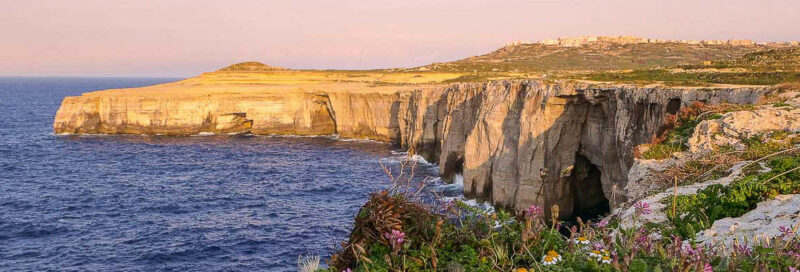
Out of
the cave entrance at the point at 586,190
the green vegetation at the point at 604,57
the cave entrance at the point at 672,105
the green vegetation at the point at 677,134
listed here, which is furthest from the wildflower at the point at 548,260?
the green vegetation at the point at 604,57

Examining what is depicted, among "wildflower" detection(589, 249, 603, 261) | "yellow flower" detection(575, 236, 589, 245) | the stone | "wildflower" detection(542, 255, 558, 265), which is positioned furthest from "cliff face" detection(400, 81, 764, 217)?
"wildflower" detection(542, 255, 558, 265)

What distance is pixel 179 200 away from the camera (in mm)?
42531

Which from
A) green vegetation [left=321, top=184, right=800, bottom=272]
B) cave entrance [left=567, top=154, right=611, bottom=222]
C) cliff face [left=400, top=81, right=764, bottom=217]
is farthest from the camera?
cave entrance [left=567, top=154, right=611, bottom=222]

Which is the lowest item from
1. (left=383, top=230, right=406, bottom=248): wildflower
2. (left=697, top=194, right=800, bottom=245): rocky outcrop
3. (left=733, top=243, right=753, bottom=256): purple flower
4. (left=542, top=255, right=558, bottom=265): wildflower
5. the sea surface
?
the sea surface

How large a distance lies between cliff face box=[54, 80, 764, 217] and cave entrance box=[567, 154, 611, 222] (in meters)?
0.06

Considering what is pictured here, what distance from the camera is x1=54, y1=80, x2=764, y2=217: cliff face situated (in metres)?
30.0

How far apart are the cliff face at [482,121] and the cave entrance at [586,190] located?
63mm

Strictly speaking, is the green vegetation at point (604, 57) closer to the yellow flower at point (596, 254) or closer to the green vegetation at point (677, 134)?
the green vegetation at point (677, 134)

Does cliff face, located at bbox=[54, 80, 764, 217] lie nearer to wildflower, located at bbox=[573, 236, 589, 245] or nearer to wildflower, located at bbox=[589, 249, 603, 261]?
wildflower, located at bbox=[573, 236, 589, 245]

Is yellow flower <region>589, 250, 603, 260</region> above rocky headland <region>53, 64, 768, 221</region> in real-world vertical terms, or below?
above

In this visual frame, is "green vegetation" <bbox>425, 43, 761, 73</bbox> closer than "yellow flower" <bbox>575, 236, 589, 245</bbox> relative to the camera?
No

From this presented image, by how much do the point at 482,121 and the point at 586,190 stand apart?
27.2ft

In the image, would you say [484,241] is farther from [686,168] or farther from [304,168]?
[304,168]

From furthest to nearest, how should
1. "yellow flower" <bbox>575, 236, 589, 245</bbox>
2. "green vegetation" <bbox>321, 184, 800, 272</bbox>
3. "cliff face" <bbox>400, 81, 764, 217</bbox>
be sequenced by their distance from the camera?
"cliff face" <bbox>400, 81, 764, 217</bbox> → "yellow flower" <bbox>575, 236, 589, 245</bbox> → "green vegetation" <bbox>321, 184, 800, 272</bbox>
